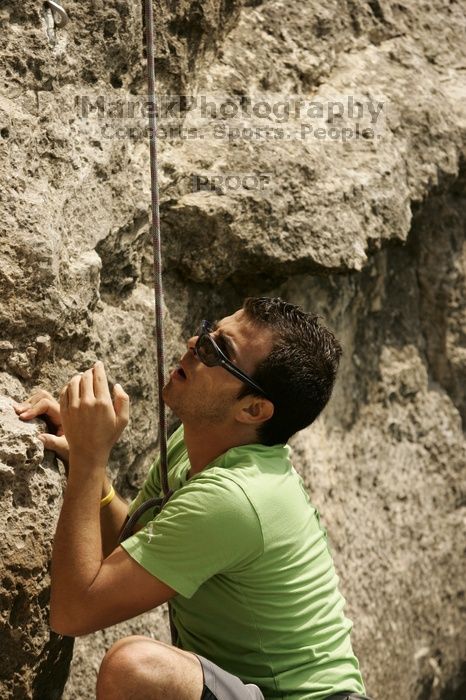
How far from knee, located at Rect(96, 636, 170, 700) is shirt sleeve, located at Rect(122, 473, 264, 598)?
14 centimetres

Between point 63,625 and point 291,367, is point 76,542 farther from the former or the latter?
point 291,367

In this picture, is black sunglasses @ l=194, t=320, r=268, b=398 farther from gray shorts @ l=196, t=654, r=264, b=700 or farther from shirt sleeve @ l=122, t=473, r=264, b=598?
gray shorts @ l=196, t=654, r=264, b=700

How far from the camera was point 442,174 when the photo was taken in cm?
426

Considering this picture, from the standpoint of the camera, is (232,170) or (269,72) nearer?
(232,170)

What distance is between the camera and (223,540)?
2.41 metres

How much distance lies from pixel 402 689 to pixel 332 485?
925 millimetres

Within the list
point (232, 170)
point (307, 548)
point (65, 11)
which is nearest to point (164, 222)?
point (232, 170)

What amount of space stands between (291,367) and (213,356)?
0.19 meters

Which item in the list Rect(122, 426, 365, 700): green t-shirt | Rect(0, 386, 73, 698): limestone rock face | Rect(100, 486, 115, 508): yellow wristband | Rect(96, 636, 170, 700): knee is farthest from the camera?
Rect(100, 486, 115, 508): yellow wristband

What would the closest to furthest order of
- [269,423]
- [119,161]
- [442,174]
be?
[269,423]
[119,161]
[442,174]

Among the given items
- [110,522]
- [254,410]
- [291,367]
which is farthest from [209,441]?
[110,522]

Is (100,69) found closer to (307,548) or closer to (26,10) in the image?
(26,10)

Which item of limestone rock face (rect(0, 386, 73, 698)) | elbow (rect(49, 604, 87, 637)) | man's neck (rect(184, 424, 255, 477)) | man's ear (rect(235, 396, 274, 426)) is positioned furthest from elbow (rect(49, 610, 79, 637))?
man's ear (rect(235, 396, 274, 426))

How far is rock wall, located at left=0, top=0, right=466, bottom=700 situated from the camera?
273 centimetres
